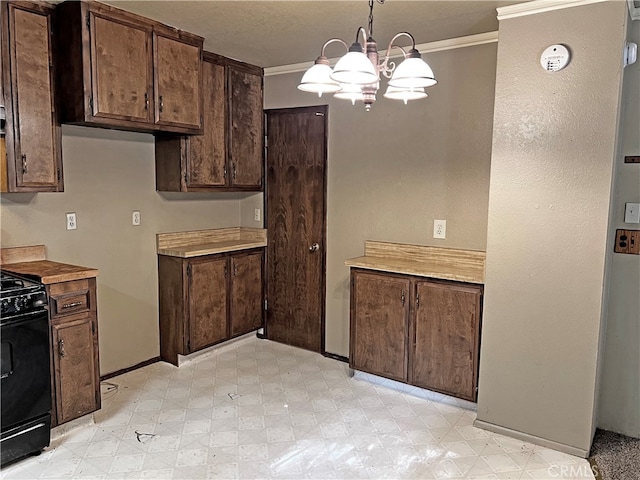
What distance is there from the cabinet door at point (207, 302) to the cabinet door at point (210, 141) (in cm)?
63

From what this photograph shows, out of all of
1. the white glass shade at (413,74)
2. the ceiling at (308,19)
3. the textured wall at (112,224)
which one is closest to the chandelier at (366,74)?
the white glass shade at (413,74)

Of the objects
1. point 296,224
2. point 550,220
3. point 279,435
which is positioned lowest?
point 279,435

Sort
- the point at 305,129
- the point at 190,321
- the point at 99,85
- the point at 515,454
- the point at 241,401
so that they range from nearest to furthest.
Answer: the point at 515,454 → the point at 99,85 → the point at 241,401 → the point at 190,321 → the point at 305,129

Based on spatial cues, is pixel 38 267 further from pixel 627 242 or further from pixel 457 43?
pixel 627 242

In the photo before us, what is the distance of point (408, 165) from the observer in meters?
3.41

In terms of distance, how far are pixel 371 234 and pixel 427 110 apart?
98 centimetres

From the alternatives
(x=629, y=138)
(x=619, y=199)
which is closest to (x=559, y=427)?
(x=619, y=199)

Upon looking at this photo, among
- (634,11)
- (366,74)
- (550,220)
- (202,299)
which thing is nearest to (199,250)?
(202,299)

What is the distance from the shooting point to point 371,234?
11.9ft

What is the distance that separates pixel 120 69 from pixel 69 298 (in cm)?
135

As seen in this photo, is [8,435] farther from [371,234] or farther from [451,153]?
[451,153]

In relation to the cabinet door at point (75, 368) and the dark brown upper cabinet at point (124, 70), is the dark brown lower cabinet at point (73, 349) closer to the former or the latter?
the cabinet door at point (75, 368)

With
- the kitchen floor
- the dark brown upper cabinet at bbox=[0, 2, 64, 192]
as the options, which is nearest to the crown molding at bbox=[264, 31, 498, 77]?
the dark brown upper cabinet at bbox=[0, 2, 64, 192]

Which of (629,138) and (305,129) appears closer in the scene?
(629,138)
